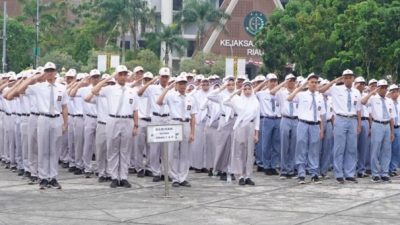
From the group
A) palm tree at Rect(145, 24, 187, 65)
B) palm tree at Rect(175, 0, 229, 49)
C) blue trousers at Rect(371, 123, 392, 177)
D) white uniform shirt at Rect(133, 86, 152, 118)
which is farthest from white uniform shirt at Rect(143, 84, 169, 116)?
palm tree at Rect(175, 0, 229, 49)

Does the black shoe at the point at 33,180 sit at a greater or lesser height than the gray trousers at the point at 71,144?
lesser

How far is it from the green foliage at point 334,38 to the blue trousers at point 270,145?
1534cm

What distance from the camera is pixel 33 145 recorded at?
16.5m

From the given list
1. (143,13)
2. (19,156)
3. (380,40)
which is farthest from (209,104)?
(143,13)

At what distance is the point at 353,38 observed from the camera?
37594mm

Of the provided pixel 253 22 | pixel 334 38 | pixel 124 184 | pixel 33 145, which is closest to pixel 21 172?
pixel 33 145

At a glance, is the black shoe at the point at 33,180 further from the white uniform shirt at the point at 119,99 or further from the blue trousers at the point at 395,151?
the blue trousers at the point at 395,151

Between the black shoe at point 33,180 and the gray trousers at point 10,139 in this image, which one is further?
the gray trousers at point 10,139

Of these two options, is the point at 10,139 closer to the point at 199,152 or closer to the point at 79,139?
the point at 79,139

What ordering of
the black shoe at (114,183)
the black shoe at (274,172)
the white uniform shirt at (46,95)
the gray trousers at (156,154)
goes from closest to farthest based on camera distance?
the white uniform shirt at (46,95) → the black shoe at (114,183) → the gray trousers at (156,154) → the black shoe at (274,172)

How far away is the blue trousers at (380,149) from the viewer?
18.4 m

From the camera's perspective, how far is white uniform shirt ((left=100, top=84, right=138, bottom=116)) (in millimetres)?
16719

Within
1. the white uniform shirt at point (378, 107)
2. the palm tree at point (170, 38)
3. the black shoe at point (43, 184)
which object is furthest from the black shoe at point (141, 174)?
the palm tree at point (170, 38)

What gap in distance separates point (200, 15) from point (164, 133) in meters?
64.8
